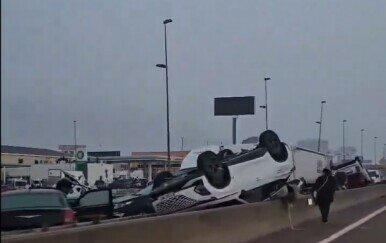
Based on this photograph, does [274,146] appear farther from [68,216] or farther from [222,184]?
[68,216]

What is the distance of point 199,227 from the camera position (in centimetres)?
1309

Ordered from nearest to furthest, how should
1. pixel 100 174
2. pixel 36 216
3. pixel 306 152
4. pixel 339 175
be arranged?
pixel 36 216 < pixel 306 152 < pixel 339 175 < pixel 100 174

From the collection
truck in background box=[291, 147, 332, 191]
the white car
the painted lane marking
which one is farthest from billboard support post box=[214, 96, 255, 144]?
the white car

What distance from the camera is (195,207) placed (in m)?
19.0

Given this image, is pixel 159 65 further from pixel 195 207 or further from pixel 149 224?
pixel 149 224

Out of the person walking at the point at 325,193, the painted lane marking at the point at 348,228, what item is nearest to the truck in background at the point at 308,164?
the painted lane marking at the point at 348,228

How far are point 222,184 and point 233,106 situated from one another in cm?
4595

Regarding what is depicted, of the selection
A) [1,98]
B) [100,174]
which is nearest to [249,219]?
[1,98]

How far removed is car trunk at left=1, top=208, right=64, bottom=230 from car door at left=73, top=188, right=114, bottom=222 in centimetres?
272

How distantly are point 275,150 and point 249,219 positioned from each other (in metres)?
5.96

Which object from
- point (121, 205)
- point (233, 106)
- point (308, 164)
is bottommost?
point (308, 164)

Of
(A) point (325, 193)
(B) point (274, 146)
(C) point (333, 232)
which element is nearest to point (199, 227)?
(C) point (333, 232)

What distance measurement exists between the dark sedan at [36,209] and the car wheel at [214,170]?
504cm

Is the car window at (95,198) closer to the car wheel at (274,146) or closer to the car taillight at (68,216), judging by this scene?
the car taillight at (68,216)
